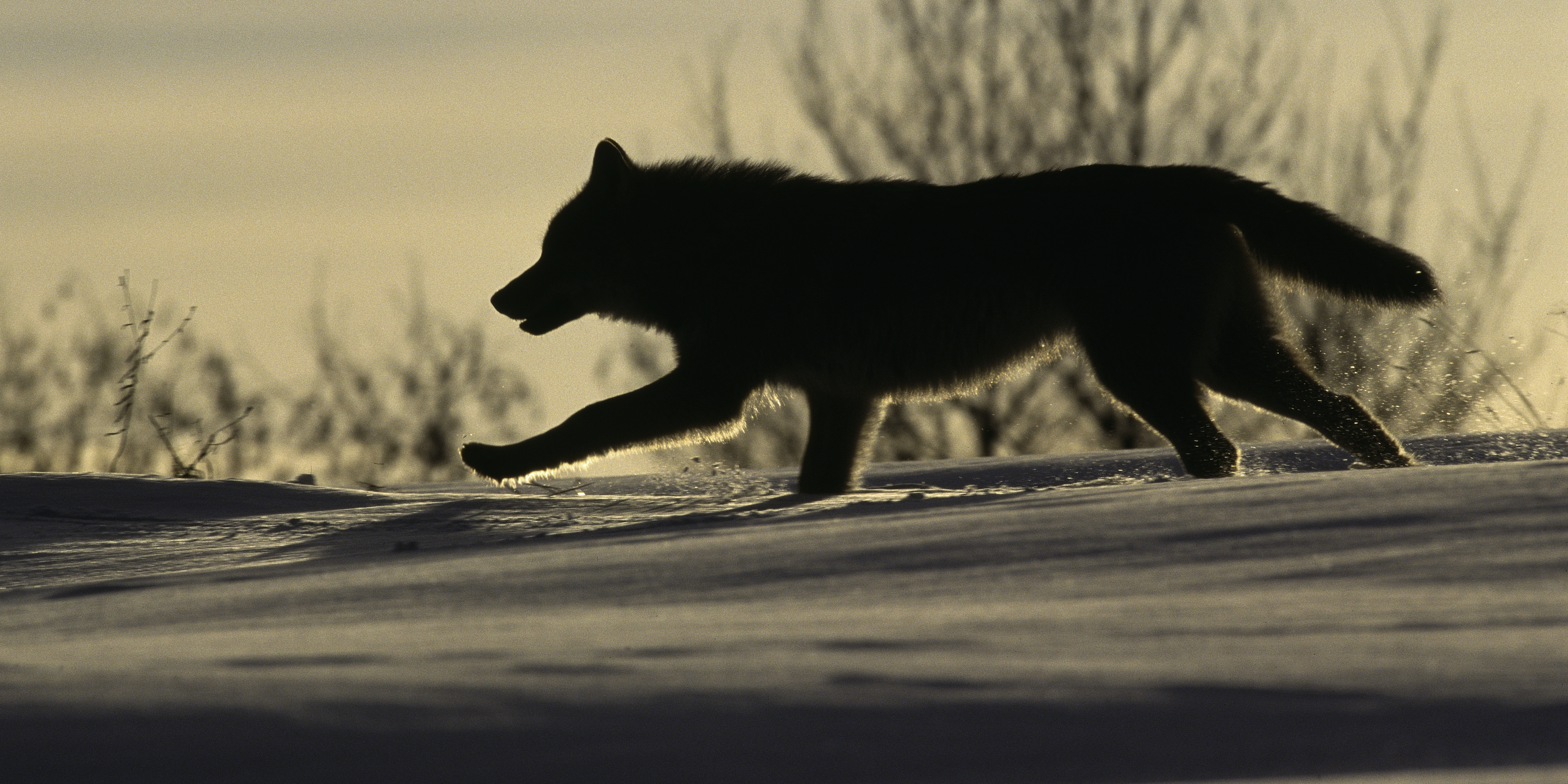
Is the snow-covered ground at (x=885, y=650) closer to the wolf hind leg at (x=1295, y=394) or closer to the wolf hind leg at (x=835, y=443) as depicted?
the wolf hind leg at (x=1295, y=394)

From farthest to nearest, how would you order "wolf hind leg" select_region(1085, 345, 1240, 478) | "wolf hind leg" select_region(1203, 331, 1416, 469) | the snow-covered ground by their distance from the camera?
"wolf hind leg" select_region(1203, 331, 1416, 469), "wolf hind leg" select_region(1085, 345, 1240, 478), the snow-covered ground

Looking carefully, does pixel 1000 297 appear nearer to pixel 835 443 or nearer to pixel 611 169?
pixel 835 443

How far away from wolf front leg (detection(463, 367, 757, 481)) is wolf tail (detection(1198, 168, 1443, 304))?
5.33 ft

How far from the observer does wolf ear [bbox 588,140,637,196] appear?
553 cm

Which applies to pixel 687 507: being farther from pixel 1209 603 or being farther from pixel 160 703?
pixel 160 703

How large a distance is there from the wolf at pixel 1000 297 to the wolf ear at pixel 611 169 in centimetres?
30

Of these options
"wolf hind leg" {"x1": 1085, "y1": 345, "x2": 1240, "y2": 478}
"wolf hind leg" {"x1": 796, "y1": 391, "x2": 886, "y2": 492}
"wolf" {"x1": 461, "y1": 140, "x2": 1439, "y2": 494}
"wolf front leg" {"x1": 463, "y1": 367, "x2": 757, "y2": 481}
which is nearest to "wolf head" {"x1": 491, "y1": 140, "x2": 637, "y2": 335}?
"wolf" {"x1": 461, "y1": 140, "x2": 1439, "y2": 494}

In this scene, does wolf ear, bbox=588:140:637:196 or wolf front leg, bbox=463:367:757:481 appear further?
wolf ear, bbox=588:140:637:196

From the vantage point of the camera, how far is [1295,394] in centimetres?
488

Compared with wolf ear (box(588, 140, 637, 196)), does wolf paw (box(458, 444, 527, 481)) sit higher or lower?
lower

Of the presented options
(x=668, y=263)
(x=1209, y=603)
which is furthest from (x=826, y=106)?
(x=1209, y=603)

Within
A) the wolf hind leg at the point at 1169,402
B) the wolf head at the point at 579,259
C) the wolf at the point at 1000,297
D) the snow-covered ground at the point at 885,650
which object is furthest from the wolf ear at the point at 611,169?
the snow-covered ground at the point at 885,650

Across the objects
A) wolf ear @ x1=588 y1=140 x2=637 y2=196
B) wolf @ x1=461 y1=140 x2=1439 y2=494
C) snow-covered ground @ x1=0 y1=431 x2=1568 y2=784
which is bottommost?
snow-covered ground @ x1=0 y1=431 x2=1568 y2=784

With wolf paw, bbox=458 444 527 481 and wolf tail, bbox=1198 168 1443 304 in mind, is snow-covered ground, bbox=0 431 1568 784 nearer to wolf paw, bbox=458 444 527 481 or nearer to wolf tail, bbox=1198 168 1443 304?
wolf paw, bbox=458 444 527 481
